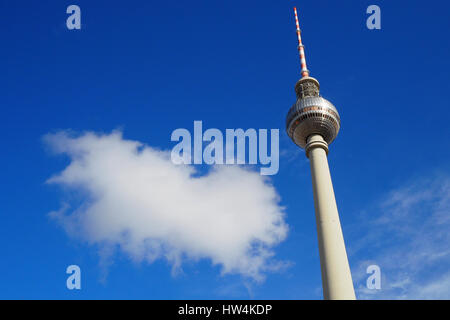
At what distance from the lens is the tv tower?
51938 mm

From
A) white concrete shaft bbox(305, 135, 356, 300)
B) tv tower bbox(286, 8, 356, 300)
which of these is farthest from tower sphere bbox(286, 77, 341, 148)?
white concrete shaft bbox(305, 135, 356, 300)

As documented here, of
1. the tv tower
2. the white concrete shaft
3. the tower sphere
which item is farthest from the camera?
A: the tower sphere

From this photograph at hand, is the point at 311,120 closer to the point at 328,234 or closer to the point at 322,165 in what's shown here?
the point at 322,165

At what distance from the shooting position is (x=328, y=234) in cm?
5562

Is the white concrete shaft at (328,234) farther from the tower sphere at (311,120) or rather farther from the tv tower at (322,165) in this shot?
the tower sphere at (311,120)

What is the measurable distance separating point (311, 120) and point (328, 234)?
22412 millimetres

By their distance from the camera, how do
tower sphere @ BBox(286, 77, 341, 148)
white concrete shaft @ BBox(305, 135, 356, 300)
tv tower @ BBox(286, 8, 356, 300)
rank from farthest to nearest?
tower sphere @ BBox(286, 77, 341, 148) → tv tower @ BBox(286, 8, 356, 300) → white concrete shaft @ BBox(305, 135, 356, 300)

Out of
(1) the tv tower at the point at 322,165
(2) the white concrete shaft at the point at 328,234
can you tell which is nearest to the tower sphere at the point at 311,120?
(1) the tv tower at the point at 322,165

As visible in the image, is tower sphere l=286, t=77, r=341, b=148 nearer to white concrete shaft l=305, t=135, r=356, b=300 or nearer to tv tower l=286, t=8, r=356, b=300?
tv tower l=286, t=8, r=356, b=300

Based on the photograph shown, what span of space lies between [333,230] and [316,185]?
27.2ft

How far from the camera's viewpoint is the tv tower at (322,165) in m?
51.9
